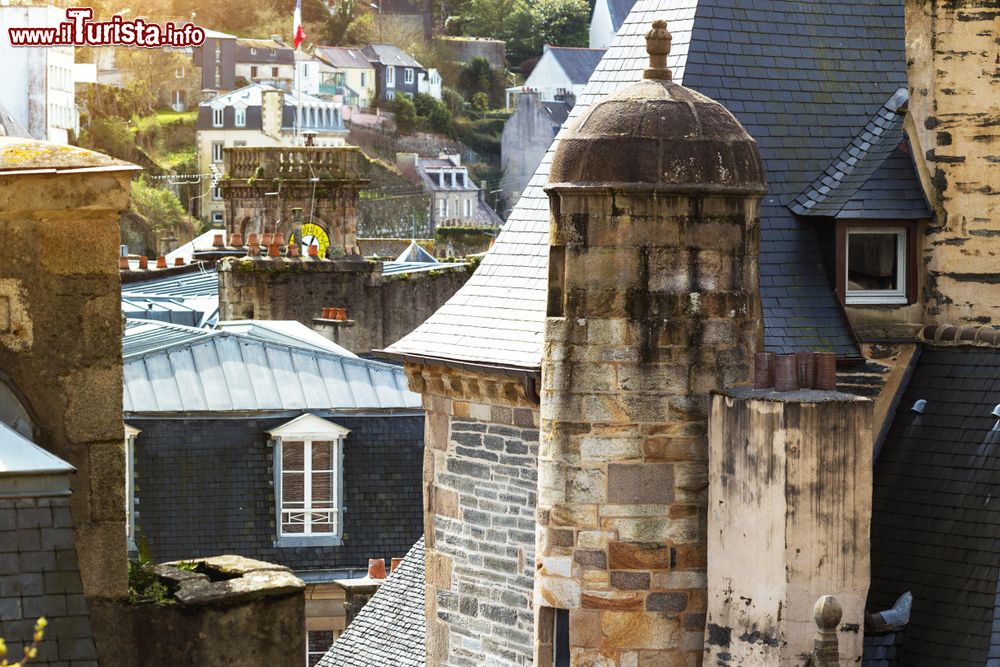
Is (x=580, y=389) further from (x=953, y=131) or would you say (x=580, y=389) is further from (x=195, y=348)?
(x=195, y=348)

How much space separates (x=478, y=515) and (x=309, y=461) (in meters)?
7.81

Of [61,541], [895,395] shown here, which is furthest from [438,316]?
[61,541]

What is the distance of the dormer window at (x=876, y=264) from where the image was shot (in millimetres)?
19953

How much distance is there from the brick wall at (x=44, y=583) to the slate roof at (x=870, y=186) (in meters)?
9.54

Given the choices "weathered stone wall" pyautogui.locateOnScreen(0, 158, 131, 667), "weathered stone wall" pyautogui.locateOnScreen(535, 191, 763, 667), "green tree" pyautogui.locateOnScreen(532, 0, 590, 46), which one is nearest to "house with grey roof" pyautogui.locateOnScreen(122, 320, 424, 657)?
"weathered stone wall" pyautogui.locateOnScreen(535, 191, 763, 667)

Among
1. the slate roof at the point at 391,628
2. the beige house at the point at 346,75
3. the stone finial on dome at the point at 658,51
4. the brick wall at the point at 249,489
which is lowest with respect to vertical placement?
the slate roof at the point at 391,628

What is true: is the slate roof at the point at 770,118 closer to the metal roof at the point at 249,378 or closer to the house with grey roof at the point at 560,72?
the metal roof at the point at 249,378

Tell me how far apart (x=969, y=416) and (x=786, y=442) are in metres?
3.80

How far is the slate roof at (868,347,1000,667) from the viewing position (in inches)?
691

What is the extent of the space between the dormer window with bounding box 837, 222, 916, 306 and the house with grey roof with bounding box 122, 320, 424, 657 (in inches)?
346

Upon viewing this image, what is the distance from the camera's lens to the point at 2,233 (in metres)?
12.2

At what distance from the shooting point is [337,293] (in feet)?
155

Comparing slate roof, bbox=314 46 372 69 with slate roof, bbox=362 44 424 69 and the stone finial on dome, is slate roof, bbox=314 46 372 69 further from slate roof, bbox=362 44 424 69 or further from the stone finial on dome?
the stone finial on dome

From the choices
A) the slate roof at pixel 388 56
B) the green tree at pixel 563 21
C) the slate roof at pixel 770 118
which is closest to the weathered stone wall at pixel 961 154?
the slate roof at pixel 770 118
